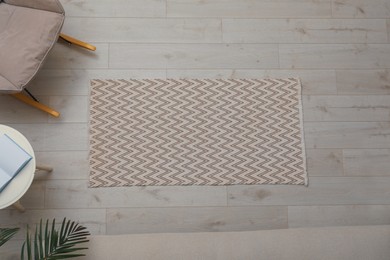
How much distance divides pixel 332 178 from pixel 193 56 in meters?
1.13

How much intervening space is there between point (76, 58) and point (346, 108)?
67.1 inches

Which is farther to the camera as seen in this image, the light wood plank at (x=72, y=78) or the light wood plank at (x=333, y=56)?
the light wood plank at (x=333, y=56)

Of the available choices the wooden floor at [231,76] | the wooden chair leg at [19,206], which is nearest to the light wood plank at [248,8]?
the wooden floor at [231,76]

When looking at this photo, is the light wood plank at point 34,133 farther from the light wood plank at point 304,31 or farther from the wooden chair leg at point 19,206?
the light wood plank at point 304,31

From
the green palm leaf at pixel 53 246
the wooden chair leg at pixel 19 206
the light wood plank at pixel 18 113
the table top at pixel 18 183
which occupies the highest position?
the light wood plank at pixel 18 113

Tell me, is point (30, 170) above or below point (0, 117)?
below

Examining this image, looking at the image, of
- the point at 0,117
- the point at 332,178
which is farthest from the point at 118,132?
the point at 332,178

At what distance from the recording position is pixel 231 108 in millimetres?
2301

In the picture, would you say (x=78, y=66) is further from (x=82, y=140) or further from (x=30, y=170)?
(x=30, y=170)

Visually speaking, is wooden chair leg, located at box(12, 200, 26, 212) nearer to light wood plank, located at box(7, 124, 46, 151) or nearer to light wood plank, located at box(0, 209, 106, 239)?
light wood plank, located at box(0, 209, 106, 239)

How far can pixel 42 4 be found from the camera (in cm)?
204

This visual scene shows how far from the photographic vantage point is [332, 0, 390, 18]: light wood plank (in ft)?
8.14

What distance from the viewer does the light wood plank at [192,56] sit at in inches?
92.7

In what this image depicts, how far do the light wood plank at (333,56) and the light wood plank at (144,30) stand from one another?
470mm
